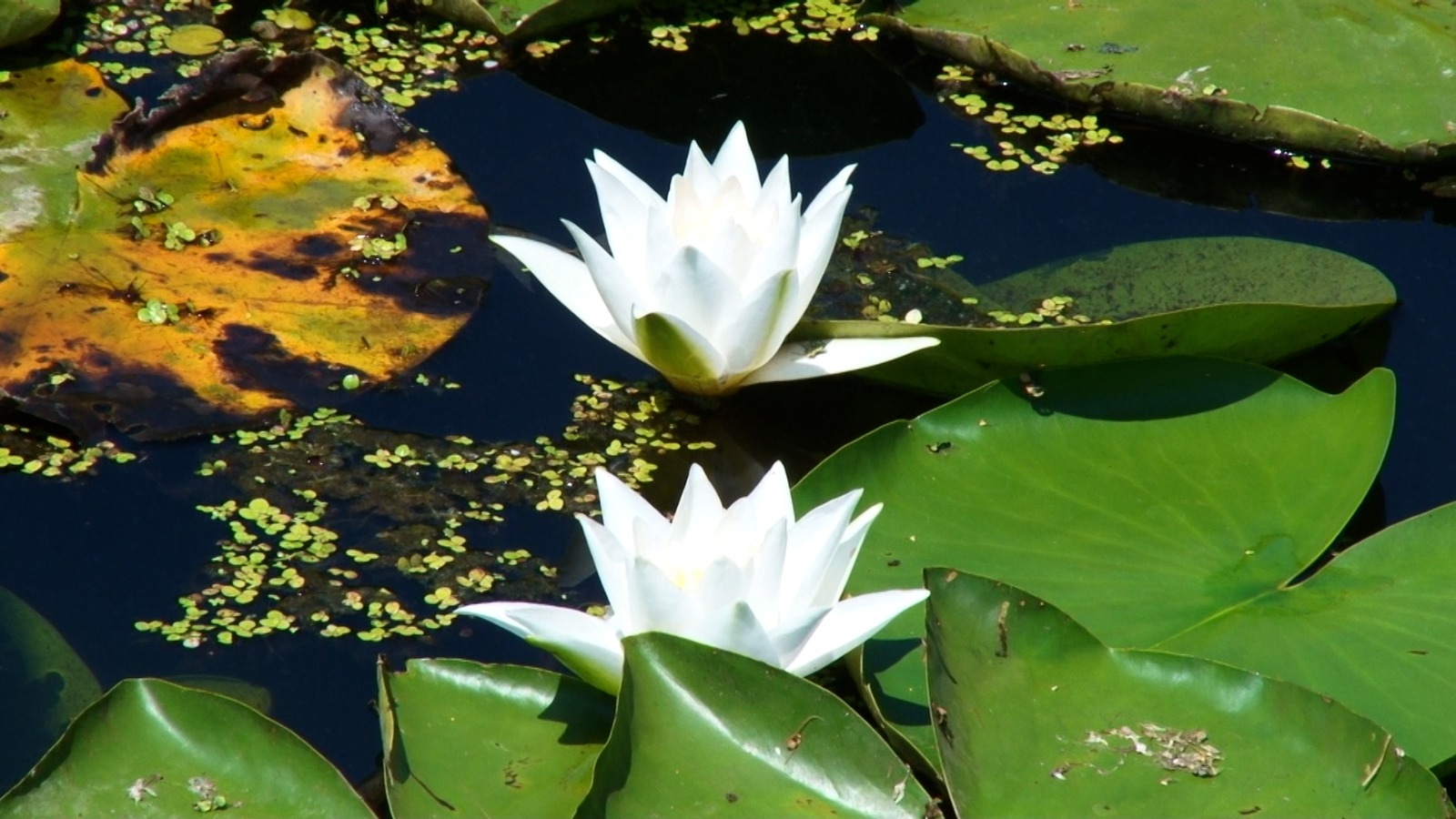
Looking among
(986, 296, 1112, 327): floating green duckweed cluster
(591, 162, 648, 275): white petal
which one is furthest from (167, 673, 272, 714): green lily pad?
(986, 296, 1112, 327): floating green duckweed cluster

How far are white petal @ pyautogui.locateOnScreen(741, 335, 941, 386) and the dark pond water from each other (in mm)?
145

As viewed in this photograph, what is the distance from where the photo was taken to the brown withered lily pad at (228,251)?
211 centimetres

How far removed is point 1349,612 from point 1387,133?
1.33 metres

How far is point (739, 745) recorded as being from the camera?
1363mm

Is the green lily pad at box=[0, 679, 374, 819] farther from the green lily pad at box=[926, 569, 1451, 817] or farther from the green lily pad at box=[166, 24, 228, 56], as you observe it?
the green lily pad at box=[166, 24, 228, 56]

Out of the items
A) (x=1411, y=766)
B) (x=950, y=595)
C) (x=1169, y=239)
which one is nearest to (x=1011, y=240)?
(x=1169, y=239)

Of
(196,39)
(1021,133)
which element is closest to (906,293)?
(1021,133)

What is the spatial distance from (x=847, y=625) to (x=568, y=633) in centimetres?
32

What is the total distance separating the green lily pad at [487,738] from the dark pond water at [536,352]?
0.19 metres

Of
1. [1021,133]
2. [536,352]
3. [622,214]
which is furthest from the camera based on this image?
[1021,133]

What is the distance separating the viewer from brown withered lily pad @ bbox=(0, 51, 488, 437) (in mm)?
2113

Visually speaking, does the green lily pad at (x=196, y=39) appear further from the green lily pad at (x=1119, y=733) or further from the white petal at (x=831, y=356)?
the green lily pad at (x=1119, y=733)

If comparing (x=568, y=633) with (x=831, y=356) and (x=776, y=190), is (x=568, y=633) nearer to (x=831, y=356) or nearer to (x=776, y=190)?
(x=831, y=356)

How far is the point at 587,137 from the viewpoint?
9.16 ft
